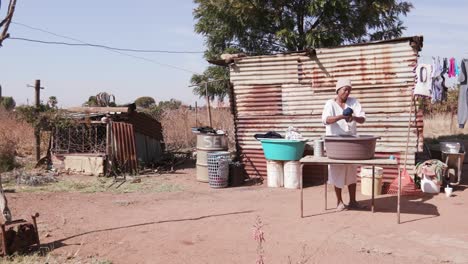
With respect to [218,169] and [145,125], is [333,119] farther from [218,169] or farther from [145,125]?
[145,125]

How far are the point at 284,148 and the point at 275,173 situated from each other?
→ 0.61 meters

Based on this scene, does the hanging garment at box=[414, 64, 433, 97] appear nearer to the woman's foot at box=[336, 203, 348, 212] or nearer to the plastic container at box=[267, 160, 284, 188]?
the woman's foot at box=[336, 203, 348, 212]

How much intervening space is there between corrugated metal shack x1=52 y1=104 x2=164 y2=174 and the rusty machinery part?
5.99 metres

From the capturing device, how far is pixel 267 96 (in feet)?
30.9

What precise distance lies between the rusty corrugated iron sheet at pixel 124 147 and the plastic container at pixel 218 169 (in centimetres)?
271

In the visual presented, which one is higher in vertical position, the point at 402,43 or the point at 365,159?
the point at 402,43

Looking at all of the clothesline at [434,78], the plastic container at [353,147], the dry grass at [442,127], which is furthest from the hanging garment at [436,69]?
the dry grass at [442,127]

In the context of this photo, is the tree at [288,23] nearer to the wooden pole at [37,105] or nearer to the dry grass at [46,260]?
the wooden pole at [37,105]

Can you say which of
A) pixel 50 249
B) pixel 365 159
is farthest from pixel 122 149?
pixel 365 159

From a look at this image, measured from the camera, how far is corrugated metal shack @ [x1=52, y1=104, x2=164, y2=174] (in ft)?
35.3

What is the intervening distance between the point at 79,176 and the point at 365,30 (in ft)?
33.7

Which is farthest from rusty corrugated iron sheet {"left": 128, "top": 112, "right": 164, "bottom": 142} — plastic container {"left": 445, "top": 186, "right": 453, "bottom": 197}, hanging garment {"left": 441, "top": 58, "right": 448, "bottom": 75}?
plastic container {"left": 445, "top": 186, "right": 453, "bottom": 197}

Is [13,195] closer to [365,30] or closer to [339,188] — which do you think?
[339,188]

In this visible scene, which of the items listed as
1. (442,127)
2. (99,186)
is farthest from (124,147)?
(442,127)
